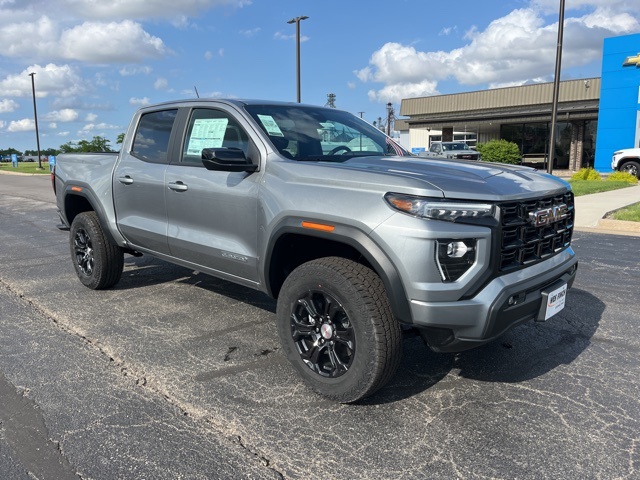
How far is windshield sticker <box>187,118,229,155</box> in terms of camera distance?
4082mm

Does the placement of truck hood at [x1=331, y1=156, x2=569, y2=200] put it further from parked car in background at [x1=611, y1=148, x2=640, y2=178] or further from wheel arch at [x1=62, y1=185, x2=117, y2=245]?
parked car in background at [x1=611, y1=148, x2=640, y2=178]

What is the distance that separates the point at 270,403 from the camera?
3156 mm

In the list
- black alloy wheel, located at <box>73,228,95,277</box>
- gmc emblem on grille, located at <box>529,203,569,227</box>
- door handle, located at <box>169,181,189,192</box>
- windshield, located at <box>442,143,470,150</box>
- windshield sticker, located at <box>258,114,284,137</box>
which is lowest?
black alloy wheel, located at <box>73,228,95,277</box>

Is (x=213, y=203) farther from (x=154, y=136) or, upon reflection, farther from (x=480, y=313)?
(x=480, y=313)

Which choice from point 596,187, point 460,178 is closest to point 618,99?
point 596,187

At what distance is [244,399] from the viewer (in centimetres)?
320

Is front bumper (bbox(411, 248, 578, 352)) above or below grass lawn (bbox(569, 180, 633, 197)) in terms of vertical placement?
above

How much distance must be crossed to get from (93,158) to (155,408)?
327 centimetres

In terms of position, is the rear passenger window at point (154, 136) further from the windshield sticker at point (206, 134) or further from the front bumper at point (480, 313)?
the front bumper at point (480, 313)

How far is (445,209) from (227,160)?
1497mm

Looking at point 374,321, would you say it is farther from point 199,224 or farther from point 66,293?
point 66,293

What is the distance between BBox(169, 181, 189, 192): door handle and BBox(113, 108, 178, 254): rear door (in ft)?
0.53

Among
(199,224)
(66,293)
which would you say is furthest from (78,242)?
(199,224)

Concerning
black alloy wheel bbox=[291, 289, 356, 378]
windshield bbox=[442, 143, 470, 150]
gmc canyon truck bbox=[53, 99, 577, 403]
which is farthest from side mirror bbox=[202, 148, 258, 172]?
windshield bbox=[442, 143, 470, 150]
